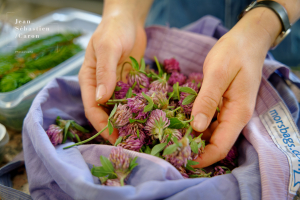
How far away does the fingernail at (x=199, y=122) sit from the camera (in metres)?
0.32

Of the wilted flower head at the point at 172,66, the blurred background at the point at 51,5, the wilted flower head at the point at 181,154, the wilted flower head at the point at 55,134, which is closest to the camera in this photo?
the wilted flower head at the point at 181,154

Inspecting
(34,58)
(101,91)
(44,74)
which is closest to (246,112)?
(101,91)

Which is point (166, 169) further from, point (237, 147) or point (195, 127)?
point (237, 147)

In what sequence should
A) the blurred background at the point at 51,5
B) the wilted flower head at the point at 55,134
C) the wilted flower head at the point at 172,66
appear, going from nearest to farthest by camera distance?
the wilted flower head at the point at 55,134 → the wilted flower head at the point at 172,66 → the blurred background at the point at 51,5

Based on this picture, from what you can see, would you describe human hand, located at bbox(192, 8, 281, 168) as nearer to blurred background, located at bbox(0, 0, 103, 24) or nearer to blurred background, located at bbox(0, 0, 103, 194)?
blurred background, located at bbox(0, 0, 103, 194)

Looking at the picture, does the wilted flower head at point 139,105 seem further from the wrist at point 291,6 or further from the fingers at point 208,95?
the wrist at point 291,6

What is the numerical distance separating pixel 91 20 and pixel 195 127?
761 mm

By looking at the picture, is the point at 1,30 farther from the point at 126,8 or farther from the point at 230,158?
the point at 230,158

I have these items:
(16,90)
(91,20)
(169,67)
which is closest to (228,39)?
(169,67)

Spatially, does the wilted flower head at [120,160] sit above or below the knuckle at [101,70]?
below

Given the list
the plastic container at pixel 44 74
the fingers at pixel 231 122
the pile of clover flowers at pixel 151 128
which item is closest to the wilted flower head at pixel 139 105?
the pile of clover flowers at pixel 151 128

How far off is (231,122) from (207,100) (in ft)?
0.21

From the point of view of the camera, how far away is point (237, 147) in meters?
0.40

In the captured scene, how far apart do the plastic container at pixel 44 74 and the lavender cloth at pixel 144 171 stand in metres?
0.13
